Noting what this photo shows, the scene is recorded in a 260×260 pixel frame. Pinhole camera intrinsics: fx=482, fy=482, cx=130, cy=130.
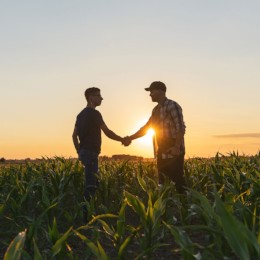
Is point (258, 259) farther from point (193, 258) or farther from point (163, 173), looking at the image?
point (163, 173)

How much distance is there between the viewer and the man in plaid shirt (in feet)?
24.1

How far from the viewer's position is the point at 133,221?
7723 millimetres

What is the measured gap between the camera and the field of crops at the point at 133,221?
3.23m

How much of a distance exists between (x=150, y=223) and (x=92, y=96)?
3.27 metres

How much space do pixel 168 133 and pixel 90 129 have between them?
1251 mm

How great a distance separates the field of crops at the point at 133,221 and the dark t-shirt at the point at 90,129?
65cm

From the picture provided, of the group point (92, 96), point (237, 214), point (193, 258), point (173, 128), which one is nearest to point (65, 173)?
point (92, 96)

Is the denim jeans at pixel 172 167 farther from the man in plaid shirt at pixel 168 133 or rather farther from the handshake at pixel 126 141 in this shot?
the handshake at pixel 126 141

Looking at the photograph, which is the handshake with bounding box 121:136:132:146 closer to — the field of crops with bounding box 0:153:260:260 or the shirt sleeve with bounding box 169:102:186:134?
the field of crops with bounding box 0:153:260:260

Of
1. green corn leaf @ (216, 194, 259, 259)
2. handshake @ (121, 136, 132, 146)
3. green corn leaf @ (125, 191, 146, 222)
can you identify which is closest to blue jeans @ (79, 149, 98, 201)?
handshake @ (121, 136, 132, 146)

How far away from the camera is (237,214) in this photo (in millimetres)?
5543

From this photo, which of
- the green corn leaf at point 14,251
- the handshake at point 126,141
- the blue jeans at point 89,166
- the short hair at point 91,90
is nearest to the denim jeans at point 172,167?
the blue jeans at point 89,166

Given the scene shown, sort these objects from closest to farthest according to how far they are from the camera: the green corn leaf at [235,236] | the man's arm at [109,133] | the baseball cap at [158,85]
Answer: the green corn leaf at [235,236], the baseball cap at [158,85], the man's arm at [109,133]

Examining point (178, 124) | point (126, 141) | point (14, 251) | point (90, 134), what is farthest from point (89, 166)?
point (14, 251)
